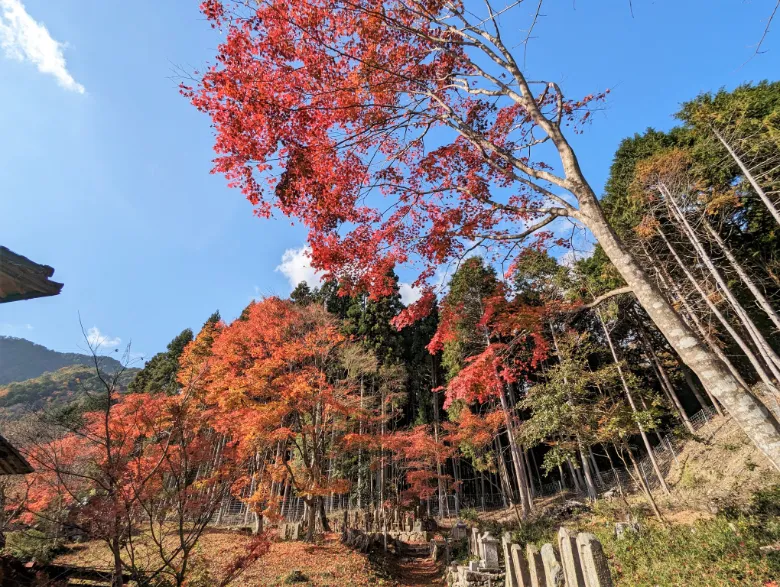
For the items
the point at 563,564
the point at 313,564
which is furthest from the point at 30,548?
the point at 563,564

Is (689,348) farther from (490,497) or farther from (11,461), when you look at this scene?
(490,497)

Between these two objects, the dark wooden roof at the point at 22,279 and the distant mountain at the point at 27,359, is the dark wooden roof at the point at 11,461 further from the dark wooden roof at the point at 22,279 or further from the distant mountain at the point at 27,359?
the distant mountain at the point at 27,359

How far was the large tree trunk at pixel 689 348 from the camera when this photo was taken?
2389 millimetres

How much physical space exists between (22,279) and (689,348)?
25.3 feet

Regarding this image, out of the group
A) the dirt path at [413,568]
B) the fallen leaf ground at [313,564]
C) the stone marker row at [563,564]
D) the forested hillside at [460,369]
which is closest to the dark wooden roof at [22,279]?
the forested hillside at [460,369]

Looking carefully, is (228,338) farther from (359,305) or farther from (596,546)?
(596,546)

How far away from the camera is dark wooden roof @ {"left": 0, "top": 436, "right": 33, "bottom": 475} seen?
5.08 m

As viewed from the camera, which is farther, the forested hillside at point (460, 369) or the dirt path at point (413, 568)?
the dirt path at point (413, 568)

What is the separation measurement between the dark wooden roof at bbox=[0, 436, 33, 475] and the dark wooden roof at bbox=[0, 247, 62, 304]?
7.28 feet

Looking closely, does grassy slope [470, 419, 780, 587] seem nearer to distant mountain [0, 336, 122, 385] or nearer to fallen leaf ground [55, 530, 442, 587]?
fallen leaf ground [55, 530, 442, 587]

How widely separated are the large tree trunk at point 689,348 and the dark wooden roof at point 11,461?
28.1ft

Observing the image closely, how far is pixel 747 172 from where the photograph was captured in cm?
1104

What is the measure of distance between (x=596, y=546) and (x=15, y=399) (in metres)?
67.1

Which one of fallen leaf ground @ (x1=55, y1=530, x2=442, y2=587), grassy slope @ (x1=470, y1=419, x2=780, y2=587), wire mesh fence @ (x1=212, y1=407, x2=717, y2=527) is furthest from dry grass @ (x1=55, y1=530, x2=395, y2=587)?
grassy slope @ (x1=470, y1=419, x2=780, y2=587)
